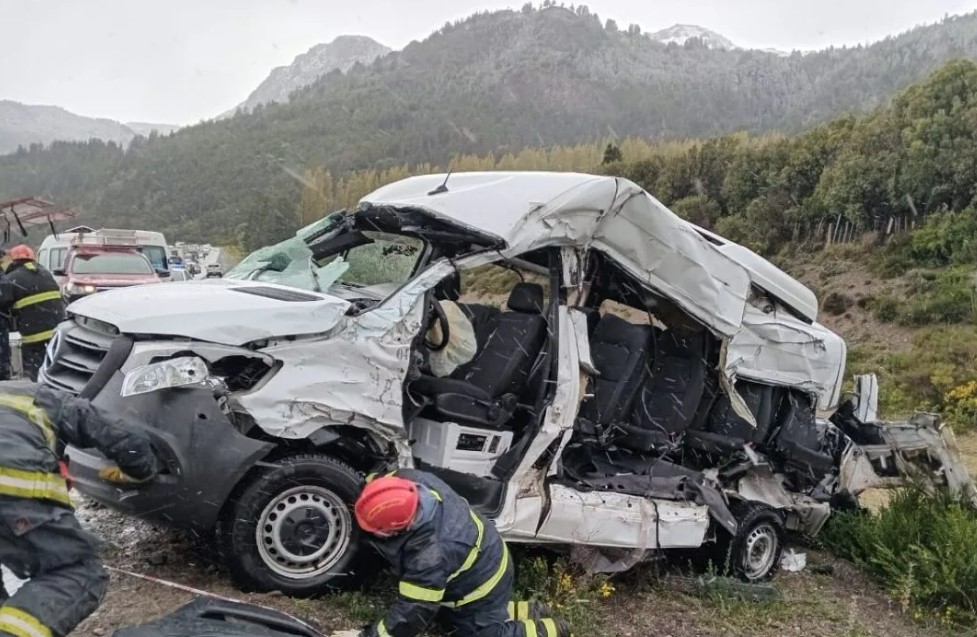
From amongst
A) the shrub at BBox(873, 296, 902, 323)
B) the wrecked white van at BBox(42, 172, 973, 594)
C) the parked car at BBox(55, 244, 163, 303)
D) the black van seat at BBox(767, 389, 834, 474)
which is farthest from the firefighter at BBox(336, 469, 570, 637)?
the shrub at BBox(873, 296, 902, 323)

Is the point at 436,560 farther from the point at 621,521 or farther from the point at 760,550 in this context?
the point at 760,550

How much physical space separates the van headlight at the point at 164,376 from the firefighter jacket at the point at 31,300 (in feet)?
13.9

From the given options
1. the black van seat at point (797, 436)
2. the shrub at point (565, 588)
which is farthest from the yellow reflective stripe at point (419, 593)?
the black van seat at point (797, 436)

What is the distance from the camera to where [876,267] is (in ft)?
66.2

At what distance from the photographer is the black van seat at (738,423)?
5480 mm

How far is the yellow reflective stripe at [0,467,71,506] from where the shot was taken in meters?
2.51

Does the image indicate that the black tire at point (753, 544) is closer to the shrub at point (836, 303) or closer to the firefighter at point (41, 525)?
the firefighter at point (41, 525)

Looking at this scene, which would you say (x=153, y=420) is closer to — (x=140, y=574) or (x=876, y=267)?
(x=140, y=574)

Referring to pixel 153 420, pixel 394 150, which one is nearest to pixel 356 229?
pixel 153 420

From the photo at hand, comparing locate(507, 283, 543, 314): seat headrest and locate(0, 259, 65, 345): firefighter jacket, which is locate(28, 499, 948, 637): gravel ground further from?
locate(0, 259, 65, 345): firefighter jacket

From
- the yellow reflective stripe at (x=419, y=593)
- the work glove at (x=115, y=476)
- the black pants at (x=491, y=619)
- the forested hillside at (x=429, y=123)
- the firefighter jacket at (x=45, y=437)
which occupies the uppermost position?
the forested hillside at (x=429, y=123)

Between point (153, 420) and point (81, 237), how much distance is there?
13733 mm

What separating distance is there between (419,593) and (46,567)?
1296 millimetres

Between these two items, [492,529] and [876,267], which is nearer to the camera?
[492,529]
